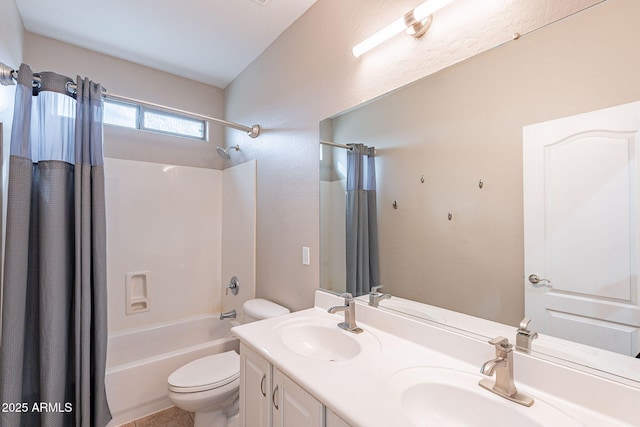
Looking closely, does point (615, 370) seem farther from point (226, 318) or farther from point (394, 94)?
point (226, 318)

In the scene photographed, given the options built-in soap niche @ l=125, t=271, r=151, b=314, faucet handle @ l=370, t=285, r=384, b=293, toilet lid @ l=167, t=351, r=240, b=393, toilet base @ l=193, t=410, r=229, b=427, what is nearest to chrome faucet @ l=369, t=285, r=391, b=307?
faucet handle @ l=370, t=285, r=384, b=293

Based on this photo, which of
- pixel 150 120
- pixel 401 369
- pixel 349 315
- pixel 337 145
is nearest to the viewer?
pixel 401 369

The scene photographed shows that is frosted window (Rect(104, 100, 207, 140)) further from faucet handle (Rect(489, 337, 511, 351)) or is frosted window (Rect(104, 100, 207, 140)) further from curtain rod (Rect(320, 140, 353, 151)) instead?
faucet handle (Rect(489, 337, 511, 351))

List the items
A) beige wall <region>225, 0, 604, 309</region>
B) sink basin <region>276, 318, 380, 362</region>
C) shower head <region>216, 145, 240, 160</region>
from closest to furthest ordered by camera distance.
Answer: beige wall <region>225, 0, 604, 309</region> → sink basin <region>276, 318, 380, 362</region> → shower head <region>216, 145, 240, 160</region>

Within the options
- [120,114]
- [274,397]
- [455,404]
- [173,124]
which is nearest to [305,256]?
[274,397]

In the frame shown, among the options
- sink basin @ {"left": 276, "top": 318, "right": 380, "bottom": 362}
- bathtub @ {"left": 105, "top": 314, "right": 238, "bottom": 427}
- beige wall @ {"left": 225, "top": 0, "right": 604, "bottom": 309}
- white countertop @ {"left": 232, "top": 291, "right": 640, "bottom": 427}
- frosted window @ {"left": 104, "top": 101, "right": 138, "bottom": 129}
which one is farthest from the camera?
frosted window @ {"left": 104, "top": 101, "right": 138, "bottom": 129}

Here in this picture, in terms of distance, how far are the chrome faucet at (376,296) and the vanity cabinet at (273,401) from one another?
535mm

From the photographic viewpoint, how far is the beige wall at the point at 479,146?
76 centimetres

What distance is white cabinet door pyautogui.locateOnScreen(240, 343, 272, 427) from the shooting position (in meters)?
1.06

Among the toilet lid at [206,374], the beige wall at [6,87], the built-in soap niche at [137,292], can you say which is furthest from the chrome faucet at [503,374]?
the built-in soap niche at [137,292]

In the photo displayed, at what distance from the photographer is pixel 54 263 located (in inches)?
58.4

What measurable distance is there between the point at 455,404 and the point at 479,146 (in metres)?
0.85

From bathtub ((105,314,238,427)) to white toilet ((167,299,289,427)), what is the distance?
1.20 ft

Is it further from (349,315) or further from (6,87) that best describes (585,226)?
(6,87)
